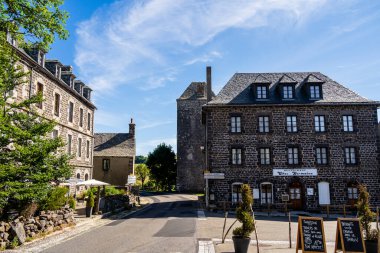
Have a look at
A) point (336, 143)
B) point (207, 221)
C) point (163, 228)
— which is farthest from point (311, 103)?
point (163, 228)

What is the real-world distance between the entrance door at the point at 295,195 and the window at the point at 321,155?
2.51 meters

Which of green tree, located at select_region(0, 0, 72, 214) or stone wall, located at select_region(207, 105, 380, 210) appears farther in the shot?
stone wall, located at select_region(207, 105, 380, 210)

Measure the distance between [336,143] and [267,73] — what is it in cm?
871

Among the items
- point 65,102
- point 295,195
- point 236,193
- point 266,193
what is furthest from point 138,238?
point 65,102

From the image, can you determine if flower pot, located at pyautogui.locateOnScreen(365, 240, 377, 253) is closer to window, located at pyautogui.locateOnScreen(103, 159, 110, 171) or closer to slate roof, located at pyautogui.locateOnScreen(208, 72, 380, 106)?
slate roof, located at pyautogui.locateOnScreen(208, 72, 380, 106)

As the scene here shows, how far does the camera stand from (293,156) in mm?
25031

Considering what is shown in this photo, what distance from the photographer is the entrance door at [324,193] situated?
24234mm

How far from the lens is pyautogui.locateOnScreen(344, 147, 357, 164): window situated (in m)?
24.9

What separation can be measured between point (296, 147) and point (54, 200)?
18253mm

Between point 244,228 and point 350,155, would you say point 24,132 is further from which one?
point 350,155

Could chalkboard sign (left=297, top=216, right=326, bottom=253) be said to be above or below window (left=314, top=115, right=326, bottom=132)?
below

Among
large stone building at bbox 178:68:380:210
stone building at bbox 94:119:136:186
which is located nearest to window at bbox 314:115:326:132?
large stone building at bbox 178:68:380:210

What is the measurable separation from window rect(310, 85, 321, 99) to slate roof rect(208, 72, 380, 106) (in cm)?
40

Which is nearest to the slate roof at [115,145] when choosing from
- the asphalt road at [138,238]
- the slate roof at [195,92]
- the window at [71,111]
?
the slate roof at [195,92]
